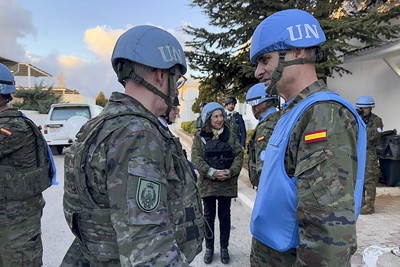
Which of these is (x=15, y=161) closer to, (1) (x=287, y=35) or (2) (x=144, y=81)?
(2) (x=144, y=81)

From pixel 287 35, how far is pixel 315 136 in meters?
0.58

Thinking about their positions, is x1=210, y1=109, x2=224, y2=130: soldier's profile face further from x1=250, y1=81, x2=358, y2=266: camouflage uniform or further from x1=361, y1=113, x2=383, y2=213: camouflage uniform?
x1=361, y1=113, x2=383, y2=213: camouflage uniform

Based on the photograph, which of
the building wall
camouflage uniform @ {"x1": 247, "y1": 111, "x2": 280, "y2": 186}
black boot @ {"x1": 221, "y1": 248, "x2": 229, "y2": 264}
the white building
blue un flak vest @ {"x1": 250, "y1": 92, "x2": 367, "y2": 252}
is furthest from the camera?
the building wall

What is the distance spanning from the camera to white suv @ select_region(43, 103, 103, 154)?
32.4 feet

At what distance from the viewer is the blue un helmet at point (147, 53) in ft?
3.91

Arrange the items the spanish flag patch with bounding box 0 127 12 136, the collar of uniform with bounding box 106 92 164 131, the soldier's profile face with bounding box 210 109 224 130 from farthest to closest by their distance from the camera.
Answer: the soldier's profile face with bounding box 210 109 224 130
the spanish flag patch with bounding box 0 127 12 136
the collar of uniform with bounding box 106 92 164 131

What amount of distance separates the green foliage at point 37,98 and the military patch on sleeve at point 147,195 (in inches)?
912

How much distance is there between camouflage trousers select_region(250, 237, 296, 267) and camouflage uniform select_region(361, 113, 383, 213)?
3.92m

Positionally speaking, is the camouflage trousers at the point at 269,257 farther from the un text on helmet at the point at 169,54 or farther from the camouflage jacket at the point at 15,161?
the camouflage jacket at the point at 15,161

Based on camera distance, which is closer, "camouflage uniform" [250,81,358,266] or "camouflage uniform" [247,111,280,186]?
"camouflage uniform" [250,81,358,266]

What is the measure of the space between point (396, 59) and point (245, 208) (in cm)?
536

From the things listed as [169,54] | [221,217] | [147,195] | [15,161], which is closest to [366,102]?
[221,217]

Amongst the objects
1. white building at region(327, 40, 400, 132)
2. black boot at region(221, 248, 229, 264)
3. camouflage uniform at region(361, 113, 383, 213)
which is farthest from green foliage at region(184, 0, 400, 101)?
black boot at region(221, 248, 229, 264)

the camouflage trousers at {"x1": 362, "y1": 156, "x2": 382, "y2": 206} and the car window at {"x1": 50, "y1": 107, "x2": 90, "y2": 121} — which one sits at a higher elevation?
the car window at {"x1": 50, "y1": 107, "x2": 90, "y2": 121}
